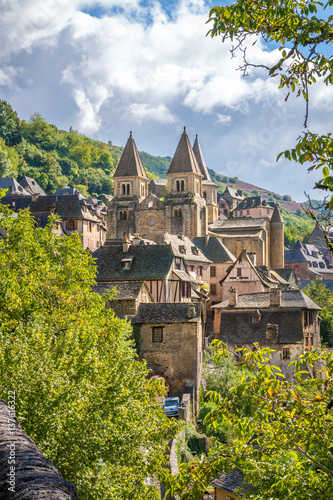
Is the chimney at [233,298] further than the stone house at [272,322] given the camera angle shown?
Yes

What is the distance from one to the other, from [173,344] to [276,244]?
226 feet

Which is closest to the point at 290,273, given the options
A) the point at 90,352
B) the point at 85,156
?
the point at 90,352

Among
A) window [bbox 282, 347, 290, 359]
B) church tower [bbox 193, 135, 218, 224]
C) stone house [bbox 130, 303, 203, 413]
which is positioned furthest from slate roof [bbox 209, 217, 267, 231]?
stone house [bbox 130, 303, 203, 413]

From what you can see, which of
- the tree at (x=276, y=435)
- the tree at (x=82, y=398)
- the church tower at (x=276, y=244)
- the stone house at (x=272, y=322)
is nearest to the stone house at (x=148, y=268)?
the stone house at (x=272, y=322)

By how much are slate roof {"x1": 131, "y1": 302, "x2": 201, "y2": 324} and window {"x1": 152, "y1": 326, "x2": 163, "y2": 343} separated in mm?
431

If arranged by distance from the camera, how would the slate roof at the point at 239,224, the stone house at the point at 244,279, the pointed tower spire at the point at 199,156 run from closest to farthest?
the stone house at the point at 244,279, the slate roof at the point at 239,224, the pointed tower spire at the point at 199,156

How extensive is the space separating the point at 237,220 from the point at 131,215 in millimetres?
17935

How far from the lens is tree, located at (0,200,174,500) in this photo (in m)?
12.8

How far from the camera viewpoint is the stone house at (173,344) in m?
33.6

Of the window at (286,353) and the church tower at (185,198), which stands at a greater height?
the church tower at (185,198)

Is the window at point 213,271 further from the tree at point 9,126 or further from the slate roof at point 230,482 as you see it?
the tree at point 9,126

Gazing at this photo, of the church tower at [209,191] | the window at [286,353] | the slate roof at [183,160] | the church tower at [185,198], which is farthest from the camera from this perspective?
the church tower at [209,191]

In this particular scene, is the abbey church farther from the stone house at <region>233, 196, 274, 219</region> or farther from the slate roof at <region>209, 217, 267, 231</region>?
the stone house at <region>233, 196, 274, 219</region>

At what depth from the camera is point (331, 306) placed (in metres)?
65.9
